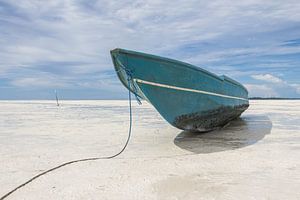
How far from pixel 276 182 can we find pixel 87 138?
3805mm

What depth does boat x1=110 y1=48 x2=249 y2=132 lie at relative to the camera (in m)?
4.56

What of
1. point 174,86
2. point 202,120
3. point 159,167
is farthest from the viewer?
point 202,120

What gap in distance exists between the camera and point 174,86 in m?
4.85

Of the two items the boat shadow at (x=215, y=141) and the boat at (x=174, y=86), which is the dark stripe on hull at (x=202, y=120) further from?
the boat shadow at (x=215, y=141)

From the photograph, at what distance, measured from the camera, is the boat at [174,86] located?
4.56 meters

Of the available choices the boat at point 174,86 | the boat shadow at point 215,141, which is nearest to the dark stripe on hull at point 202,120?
the boat at point 174,86

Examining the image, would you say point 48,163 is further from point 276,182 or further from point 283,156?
point 283,156

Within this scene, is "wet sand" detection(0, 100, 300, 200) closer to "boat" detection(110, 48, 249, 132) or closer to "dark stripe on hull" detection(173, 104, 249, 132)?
"dark stripe on hull" detection(173, 104, 249, 132)

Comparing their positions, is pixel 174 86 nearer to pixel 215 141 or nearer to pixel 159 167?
pixel 215 141

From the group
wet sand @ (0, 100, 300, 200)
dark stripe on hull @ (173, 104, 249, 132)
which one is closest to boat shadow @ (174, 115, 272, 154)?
wet sand @ (0, 100, 300, 200)

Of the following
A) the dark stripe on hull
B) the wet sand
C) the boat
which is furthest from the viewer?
the dark stripe on hull

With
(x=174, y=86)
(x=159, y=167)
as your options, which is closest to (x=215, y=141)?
(x=174, y=86)

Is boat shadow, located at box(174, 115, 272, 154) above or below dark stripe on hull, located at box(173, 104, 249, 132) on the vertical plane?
below

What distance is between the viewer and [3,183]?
293 cm
